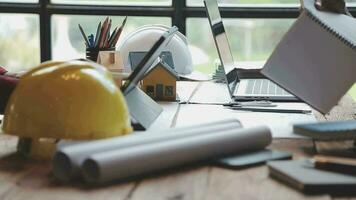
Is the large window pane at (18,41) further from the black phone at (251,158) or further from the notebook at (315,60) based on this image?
the black phone at (251,158)

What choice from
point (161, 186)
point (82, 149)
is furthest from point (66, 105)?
point (161, 186)

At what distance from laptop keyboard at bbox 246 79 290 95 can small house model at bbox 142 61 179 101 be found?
0.30m

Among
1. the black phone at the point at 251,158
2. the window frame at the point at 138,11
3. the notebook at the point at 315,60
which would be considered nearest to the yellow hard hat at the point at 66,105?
the black phone at the point at 251,158

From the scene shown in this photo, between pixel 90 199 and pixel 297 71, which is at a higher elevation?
pixel 297 71

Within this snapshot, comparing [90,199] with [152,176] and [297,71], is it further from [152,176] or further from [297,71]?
[297,71]

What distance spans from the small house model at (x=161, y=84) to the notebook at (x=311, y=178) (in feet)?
2.91

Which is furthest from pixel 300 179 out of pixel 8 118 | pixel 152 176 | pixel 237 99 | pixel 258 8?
pixel 258 8

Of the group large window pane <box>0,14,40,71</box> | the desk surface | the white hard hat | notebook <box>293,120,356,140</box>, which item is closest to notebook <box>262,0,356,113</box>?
notebook <box>293,120,356,140</box>

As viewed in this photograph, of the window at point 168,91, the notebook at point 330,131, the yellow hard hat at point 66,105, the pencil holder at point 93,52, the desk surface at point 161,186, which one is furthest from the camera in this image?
the pencil holder at point 93,52

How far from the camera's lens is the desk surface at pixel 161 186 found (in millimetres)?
1018

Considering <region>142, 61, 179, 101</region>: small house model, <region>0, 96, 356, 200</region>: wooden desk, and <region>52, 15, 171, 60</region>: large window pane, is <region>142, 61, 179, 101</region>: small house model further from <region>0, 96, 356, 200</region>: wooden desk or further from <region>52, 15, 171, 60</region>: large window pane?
<region>52, 15, 171, 60</region>: large window pane

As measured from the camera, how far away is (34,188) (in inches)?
41.6

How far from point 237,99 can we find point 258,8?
1.66 m

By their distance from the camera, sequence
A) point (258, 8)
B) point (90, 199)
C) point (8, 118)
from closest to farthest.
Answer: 1. point (90, 199)
2. point (8, 118)
3. point (258, 8)
